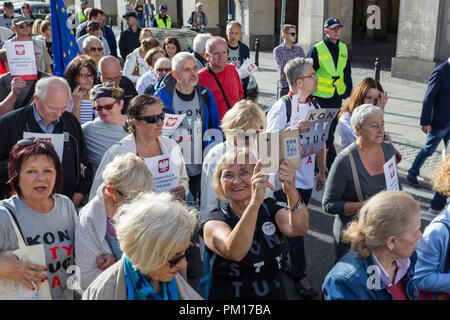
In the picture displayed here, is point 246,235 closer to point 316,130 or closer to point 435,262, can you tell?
point 435,262

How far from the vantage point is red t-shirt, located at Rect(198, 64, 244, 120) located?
586 cm

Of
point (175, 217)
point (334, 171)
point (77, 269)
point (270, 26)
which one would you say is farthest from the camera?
point (270, 26)

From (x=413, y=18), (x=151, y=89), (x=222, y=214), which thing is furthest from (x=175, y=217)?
(x=413, y=18)

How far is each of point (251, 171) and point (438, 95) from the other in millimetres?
4635

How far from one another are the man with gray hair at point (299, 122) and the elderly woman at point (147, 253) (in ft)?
7.80

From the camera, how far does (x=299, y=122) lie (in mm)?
4488

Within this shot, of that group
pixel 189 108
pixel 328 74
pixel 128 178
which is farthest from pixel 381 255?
pixel 328 74

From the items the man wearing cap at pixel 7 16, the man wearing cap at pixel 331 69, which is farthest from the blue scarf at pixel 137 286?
the man wearing cap at pixel 7 16

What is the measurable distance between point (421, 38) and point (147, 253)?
42.9 ft

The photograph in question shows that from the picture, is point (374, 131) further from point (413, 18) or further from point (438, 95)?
point (413, 18)

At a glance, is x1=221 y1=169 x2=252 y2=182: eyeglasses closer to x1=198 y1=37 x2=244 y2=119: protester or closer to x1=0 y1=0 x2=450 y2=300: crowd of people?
x1=0 y1=0 x2=450 y2=300: crowd of people

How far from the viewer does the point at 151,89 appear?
5527 mm

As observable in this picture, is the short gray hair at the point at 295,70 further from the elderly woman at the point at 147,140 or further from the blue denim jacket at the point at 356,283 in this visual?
the blue denim jacket at the point at 356,283

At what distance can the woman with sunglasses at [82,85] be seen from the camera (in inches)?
199
